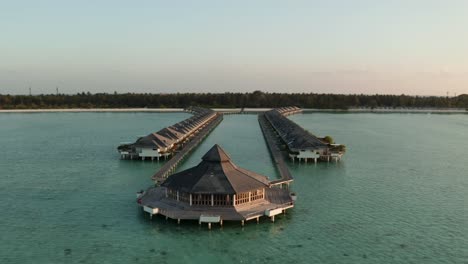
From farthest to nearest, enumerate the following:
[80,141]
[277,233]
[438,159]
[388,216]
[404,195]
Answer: [80,141], [438,159], [404,195], [388,216], [277,233]

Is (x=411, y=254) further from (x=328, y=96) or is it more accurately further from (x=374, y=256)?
(x=328, y=96)

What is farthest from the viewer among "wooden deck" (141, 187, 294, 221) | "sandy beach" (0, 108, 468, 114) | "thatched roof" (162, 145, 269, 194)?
"sandy beach" (0, 108, 468, 114)

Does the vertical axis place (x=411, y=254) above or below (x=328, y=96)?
below

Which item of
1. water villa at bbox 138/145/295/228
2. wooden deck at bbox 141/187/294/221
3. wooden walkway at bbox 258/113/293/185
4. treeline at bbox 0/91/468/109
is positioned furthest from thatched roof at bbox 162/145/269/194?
treeline at bbox 0/91/468/109

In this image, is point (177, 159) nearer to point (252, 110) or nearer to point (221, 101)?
point (252, 110)

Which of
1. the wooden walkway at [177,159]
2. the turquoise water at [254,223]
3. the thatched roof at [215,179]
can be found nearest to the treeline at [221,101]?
the wooden walkway at [177,159]

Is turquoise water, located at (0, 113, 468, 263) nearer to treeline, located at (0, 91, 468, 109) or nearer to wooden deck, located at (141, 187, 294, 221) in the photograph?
wooden deck, located at (141, 187, 294, 221)

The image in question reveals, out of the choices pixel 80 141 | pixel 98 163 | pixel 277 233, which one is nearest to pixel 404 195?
pixel 277 233

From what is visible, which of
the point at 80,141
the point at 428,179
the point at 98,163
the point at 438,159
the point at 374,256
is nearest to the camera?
the point at 374,256
